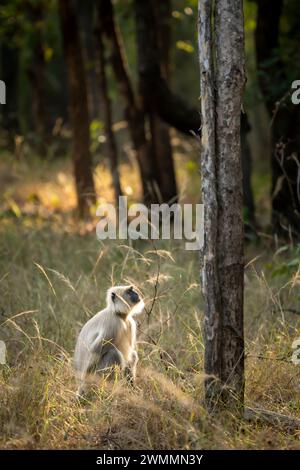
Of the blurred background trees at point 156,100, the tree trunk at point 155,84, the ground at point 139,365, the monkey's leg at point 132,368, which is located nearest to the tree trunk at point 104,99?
the blurred background trees at point 156,100

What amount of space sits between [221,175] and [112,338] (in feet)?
5.40

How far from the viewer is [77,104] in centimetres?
1285

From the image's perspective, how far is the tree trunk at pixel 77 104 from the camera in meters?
12.4

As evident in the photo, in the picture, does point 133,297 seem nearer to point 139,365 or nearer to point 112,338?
point 112,338

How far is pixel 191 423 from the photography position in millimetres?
4660

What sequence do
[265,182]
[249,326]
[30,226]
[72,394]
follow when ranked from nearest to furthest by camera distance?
[72,394] < [249,326] < [30,226] < [265,182]

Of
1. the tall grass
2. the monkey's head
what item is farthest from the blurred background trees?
the monkey's head

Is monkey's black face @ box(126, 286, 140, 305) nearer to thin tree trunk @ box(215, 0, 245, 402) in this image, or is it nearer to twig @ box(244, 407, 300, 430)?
thin tree trunk @ box(215, 0, 245, 402)

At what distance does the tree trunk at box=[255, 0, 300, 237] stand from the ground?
831mm

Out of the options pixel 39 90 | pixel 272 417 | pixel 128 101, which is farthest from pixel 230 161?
pixel 39 90

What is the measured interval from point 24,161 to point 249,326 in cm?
1022

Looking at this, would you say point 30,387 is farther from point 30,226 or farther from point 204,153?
point 30,226

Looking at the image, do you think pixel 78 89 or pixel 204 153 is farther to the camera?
pixel 78 89

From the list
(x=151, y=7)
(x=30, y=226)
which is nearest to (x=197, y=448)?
(x=30, y=226)
